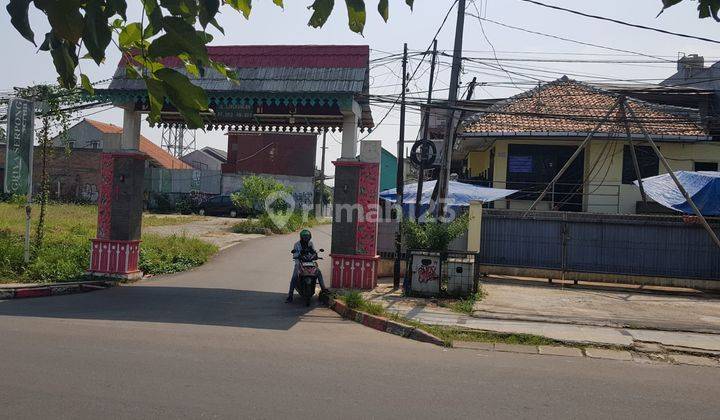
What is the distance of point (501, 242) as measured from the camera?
15.8m

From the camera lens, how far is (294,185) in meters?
43.8

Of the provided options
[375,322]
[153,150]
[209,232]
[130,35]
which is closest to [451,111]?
[375,322]

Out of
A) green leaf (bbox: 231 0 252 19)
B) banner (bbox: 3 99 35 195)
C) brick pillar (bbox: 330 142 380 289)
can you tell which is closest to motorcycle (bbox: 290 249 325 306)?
brick pillar (bbox: 330 142 380 289)

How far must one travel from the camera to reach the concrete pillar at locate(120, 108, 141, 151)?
13.9 metres

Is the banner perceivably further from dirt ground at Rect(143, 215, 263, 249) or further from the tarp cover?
the tarp cover

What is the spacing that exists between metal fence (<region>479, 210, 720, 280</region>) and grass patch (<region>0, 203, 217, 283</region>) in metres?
8.04

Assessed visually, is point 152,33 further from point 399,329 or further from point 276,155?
point 276,155

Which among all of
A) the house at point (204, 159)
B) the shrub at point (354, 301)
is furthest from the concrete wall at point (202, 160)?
the shrub at point (354, 301)

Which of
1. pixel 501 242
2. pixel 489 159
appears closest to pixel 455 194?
pixel 501 242

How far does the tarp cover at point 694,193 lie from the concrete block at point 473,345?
8.68 m

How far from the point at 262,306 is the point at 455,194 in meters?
8.24

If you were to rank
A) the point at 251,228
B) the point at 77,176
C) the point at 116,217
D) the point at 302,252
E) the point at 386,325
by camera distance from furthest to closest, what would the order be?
the point at 77,176 → the point at 251,228 → the point at 116,217 → the point at 302,252 → the point at 386,325

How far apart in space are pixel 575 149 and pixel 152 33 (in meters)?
20.7

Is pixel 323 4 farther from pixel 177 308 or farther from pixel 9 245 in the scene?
pixel 9 245
